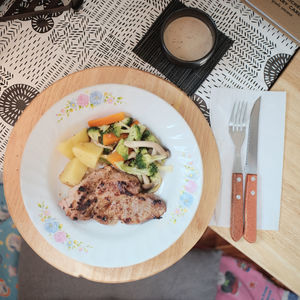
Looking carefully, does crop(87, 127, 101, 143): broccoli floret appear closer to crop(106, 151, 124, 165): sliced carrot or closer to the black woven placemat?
crop(106, 151, 124, 165): sliced carrot

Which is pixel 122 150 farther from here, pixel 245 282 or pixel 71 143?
pixel 245 282

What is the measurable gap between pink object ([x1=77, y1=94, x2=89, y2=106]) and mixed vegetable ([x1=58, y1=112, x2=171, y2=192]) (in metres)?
0.08

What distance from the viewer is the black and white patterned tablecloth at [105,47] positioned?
1235 mm

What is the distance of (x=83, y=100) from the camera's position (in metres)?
1.08

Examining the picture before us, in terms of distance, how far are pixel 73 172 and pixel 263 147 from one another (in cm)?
73

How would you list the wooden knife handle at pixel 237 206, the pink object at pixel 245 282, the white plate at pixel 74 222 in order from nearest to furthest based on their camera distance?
the white plate at pixel 74 222 → the wooden knife handle at pixel 237 206 → the pink object at pixel 245 282

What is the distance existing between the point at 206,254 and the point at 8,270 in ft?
3.31

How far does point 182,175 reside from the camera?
110 centimetres

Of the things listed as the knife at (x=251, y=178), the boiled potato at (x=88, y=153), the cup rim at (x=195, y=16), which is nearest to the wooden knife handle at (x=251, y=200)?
the knife at (x=251, y=178)

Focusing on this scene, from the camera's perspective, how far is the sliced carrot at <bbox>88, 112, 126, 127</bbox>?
113cm

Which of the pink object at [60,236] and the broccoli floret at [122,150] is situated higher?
the broccoli floret at [122,150]

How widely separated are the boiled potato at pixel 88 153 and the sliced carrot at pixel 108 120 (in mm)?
81

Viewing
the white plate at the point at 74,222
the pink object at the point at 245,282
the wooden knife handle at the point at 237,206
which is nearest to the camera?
the white plate at the point at 74,222

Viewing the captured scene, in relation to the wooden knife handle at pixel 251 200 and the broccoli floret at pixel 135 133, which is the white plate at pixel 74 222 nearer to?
the broccoli floret at pixel 135 133
